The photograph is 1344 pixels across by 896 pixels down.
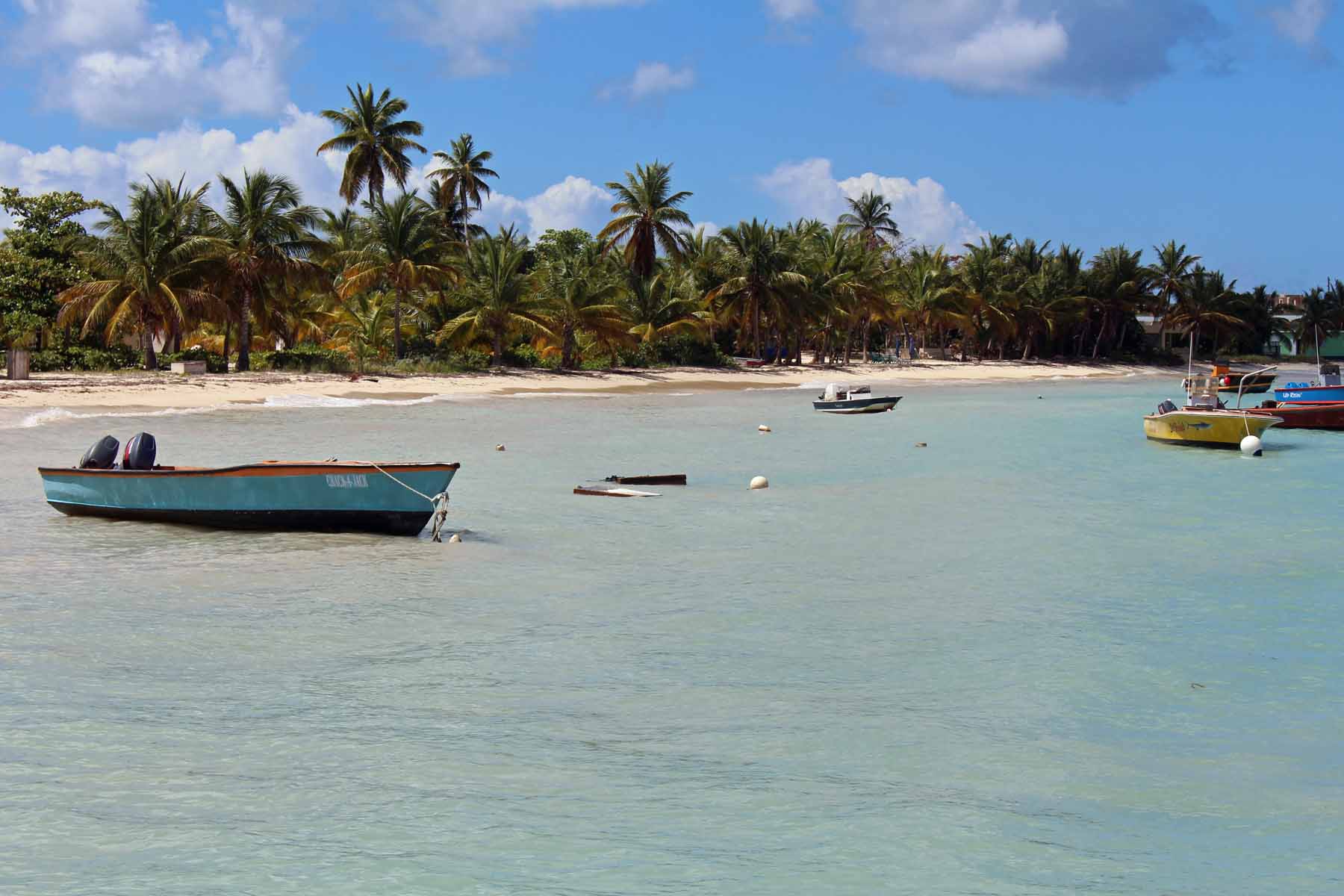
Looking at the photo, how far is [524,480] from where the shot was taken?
2102 cm

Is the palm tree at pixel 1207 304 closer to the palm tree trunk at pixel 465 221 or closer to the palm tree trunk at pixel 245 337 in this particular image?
the palm tree trunk at pixel 465 221

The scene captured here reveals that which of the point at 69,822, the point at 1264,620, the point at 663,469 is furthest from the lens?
the point at 663,469

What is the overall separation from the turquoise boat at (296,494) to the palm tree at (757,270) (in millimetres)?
47328

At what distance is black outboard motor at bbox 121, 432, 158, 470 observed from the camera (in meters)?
15.3

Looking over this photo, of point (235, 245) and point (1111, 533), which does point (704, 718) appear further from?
point (235, 245)

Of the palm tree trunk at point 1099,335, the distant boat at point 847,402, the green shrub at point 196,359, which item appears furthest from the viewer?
the palm tree trunk at point 1099,335

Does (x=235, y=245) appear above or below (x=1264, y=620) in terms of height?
above

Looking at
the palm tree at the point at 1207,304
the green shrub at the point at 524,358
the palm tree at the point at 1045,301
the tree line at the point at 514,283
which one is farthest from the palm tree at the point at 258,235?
the palm tree at the point at 1207,304

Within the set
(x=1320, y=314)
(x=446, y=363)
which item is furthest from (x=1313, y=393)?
(x=1320, y=314)

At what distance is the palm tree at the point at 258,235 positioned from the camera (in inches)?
1671

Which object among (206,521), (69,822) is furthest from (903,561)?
(69,822)

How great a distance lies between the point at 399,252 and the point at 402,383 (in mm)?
5907

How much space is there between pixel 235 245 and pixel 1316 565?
120 ft

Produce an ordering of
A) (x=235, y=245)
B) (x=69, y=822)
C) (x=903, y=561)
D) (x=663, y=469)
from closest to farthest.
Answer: (x=69, y=822) → (x=903, y=561) → (x=663, y=469) → (x=235, y=245)
